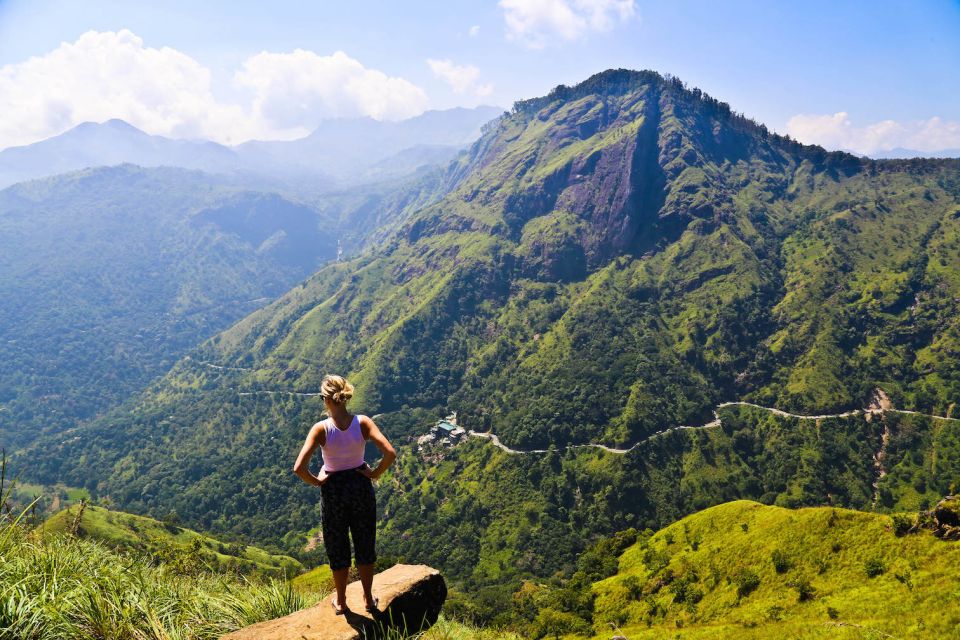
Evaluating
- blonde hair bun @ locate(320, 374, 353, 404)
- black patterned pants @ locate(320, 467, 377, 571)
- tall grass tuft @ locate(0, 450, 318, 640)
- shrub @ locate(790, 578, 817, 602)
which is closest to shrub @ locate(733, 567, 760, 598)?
shrub @ locate(790, 578, 817, 602)

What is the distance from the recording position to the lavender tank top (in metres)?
8.05

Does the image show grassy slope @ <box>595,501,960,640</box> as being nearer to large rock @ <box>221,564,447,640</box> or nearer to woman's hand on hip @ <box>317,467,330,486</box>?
large rock @ <box>221,564,447,640</box>

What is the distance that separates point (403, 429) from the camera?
6939 inches

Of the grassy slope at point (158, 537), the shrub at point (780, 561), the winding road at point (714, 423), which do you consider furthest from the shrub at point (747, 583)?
the winding road at point (714, 423)

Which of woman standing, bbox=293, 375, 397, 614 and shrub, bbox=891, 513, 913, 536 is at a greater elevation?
woman standing, bbox=293, 375, 397, 614

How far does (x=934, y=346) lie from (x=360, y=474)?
210000mm

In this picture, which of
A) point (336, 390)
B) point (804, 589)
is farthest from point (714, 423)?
point (336, 390)

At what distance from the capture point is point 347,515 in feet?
27.9

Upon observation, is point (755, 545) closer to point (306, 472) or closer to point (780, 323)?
point (306, 472)

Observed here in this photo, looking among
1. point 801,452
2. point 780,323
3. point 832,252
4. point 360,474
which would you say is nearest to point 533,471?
point 801,452

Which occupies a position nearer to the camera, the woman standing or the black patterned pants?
the woman standing

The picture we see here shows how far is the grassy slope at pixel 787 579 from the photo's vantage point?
16.6 meters

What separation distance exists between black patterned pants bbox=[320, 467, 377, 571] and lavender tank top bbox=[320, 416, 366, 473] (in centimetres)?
31

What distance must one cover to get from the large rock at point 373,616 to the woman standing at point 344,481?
258mm
